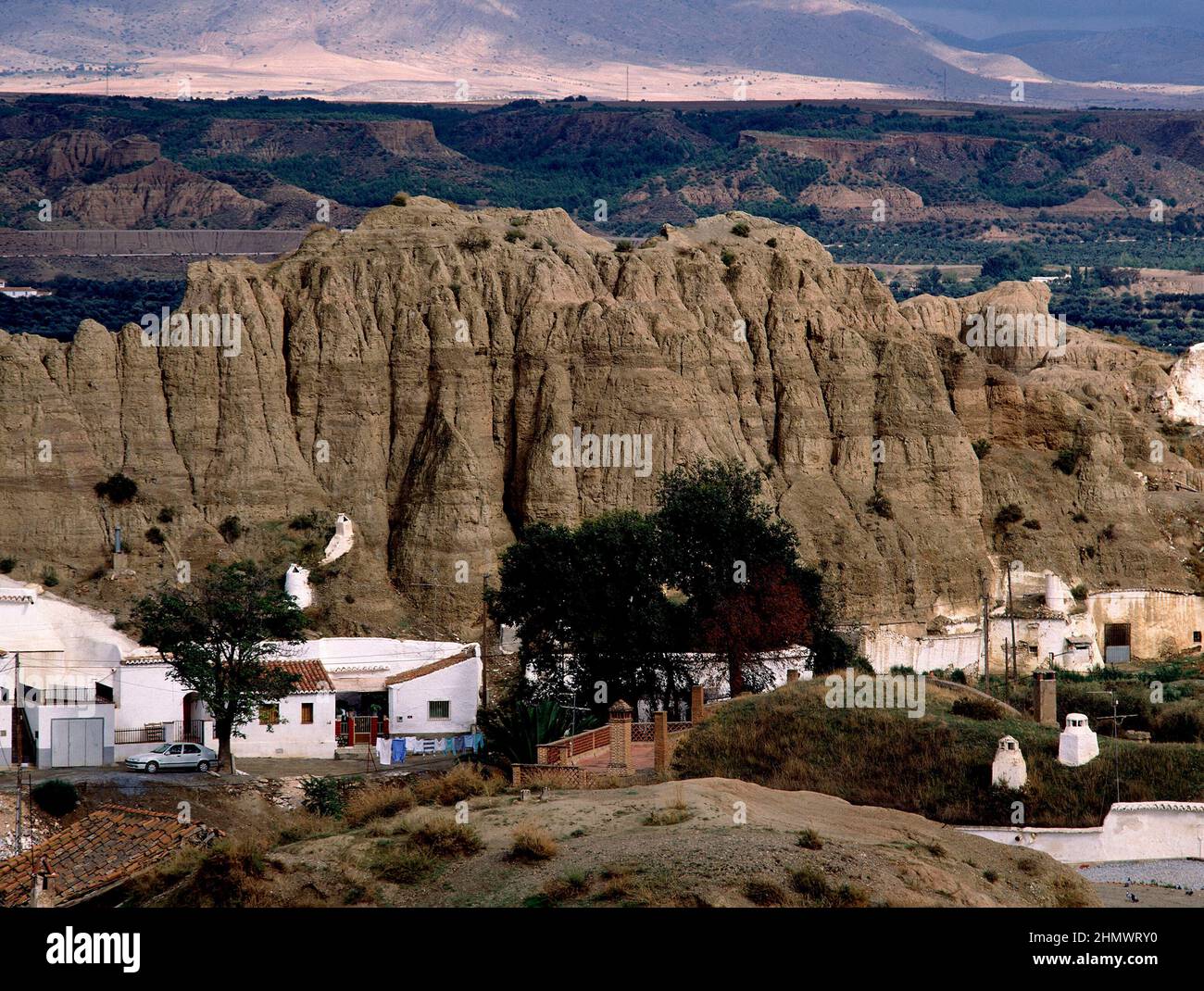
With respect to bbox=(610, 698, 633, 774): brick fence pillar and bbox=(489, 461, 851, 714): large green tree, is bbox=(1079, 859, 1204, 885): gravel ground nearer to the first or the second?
bbox=(610, 698, 633, 774): brick fence pillar

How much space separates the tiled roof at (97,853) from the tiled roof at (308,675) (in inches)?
541

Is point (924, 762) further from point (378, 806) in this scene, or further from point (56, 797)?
point (56, 797)

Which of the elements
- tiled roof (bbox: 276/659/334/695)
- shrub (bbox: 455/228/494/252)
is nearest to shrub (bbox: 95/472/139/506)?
tiled roof (bbox: 276/659/334/695)

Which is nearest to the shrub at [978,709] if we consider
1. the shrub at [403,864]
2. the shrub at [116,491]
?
the shrub at [403,864]

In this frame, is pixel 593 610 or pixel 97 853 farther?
pixel 593 610

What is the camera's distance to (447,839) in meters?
38.9

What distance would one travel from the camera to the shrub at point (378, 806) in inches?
1657

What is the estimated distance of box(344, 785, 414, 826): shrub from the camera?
138 feet

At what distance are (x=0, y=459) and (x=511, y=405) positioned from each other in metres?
14.3

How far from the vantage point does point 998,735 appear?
46188 mm

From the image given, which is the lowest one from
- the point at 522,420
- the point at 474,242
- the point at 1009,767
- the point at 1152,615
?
the point at 1152,615

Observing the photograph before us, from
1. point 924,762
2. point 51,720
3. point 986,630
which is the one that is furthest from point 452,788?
point 986,630

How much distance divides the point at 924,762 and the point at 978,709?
14.9 feet

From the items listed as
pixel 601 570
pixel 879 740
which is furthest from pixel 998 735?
pixel 601 570
